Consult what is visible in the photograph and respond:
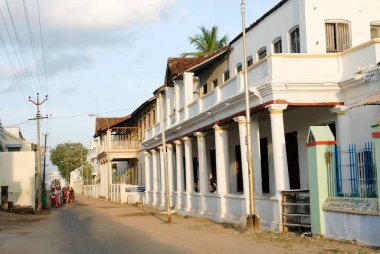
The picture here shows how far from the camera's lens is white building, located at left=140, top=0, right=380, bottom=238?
1603 centimetres

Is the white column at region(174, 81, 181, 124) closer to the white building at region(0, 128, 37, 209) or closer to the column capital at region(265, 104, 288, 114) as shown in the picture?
the column capital at region(265, 104, 288, 114)

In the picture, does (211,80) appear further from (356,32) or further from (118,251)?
(118,251)

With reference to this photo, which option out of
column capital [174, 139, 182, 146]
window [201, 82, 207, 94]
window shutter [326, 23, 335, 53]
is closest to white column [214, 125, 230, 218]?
window shutter [326, 23, 335, 53]

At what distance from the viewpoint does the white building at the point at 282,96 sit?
52.6 feet

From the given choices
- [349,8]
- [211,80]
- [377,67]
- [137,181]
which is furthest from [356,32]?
[137,181]

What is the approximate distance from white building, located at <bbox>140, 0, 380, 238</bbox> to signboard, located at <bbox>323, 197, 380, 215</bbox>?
2730 mm

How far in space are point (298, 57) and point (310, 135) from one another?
133 inches

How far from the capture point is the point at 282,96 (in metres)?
16.2

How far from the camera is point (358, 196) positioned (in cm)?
1235

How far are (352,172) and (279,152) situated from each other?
355 centimetres

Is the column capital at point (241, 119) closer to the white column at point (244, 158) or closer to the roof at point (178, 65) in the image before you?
the white column at point (244, 158)

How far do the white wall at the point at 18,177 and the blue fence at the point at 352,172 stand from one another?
24.5m

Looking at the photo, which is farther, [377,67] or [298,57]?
[298,57]

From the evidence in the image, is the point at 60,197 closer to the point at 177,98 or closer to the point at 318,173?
the point at 177,98
